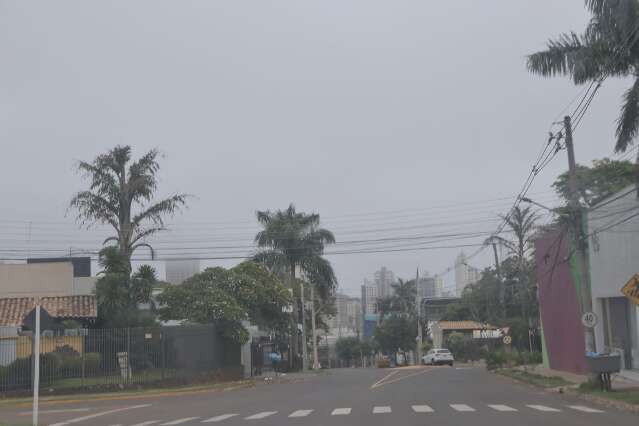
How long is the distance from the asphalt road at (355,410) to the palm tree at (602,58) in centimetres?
890

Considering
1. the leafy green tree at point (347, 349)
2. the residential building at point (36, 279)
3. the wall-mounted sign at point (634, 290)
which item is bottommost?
the leafy green tree at point (347, 349)

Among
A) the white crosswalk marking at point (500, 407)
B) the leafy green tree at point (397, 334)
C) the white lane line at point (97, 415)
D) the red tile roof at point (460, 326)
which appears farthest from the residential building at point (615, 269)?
the leafy green tree at point (397, 334)

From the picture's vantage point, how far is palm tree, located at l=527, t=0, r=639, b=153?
2314cm

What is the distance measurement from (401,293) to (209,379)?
64.8m

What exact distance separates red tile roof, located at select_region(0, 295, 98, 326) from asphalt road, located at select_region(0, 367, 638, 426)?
10.2m

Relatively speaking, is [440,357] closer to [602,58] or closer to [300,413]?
[602,58]

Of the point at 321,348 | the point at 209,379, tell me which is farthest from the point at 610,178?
the point at 321,348

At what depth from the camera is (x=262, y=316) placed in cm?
4444

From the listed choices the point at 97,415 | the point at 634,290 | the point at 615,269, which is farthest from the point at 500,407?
the point at 615,269

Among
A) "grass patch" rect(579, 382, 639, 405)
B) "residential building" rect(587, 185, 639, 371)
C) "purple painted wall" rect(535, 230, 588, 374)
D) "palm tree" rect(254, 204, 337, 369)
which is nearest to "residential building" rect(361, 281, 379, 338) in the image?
"palm tree" rect(254, 204, 337, 369)

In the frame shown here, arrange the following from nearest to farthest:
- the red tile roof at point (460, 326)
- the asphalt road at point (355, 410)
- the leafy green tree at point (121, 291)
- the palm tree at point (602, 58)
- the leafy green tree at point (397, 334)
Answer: the asphalt road at point (355, 410), the palm tree at point (602, 58), the leafy green tree at point (121, 291), the red tile roof at point (460, 326), the leafy green tree at point (397, 334)

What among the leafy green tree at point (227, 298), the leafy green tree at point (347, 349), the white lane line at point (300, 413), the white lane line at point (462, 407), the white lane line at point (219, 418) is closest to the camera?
the white lane line at point (219, 418)

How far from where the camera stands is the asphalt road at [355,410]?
17156mm

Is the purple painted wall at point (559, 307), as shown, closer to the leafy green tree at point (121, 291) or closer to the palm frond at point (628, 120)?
the palm frond at point (628, 120)
